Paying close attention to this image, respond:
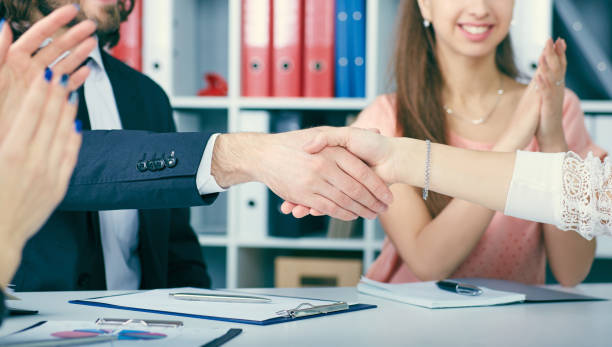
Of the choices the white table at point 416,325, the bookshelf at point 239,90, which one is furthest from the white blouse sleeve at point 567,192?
the bookshelf at point 239,90

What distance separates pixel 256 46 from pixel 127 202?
3.49 feet

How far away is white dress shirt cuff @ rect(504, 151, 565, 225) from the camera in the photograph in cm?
107

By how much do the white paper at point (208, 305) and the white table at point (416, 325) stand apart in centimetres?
3

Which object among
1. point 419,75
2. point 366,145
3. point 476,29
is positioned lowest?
point 366,145

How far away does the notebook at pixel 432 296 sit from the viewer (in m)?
1.02

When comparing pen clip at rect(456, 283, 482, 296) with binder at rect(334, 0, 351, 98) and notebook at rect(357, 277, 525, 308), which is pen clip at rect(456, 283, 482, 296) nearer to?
notebook at rect(357, 277, 525, 308)

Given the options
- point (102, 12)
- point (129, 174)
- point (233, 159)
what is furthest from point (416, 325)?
point (102, 12)

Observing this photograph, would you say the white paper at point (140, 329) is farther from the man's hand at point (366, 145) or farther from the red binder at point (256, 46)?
the red binder at point (256, 46)

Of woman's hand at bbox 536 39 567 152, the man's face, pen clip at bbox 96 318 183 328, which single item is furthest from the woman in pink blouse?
pen clip at bbox 96 318 183 328

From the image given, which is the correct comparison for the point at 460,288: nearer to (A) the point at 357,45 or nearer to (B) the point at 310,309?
(B) the point at 310,309

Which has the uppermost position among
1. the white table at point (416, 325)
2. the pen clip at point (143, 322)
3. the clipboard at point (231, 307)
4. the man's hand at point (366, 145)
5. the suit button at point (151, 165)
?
the man's hand at point (366, 145)

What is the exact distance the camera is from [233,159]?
120 cm

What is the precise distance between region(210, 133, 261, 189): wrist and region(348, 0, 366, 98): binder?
971mm

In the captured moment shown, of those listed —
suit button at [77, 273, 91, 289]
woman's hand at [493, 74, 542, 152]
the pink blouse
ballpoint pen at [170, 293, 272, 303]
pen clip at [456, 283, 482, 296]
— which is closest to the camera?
ballpoint pen at [170, 293, 272, 303]
